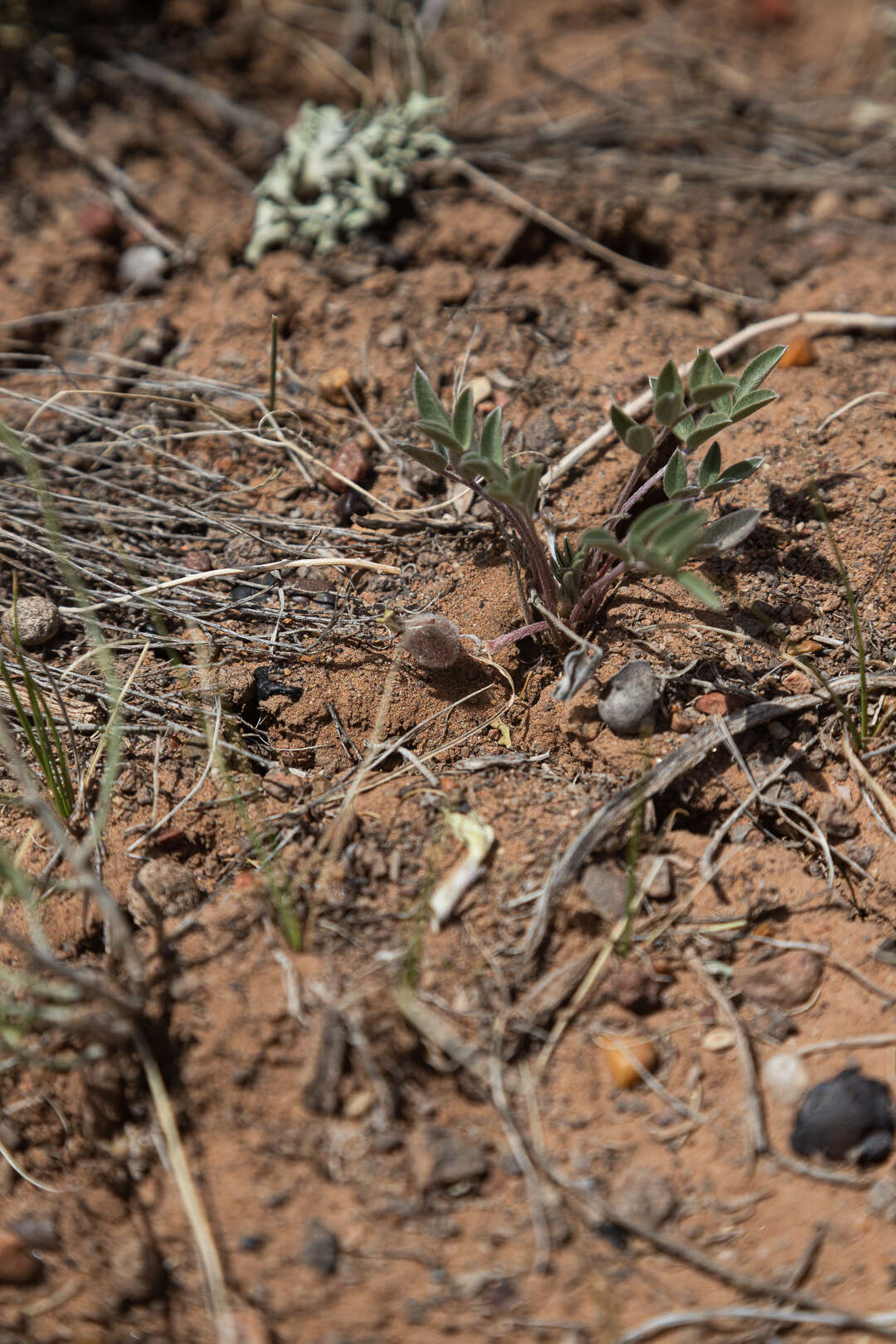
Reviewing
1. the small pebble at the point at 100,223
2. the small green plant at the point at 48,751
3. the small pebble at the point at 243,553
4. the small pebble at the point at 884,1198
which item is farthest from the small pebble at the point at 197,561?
the small pebble at the point at 884,1198

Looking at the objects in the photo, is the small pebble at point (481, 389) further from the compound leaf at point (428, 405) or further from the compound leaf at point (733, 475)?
the compound leaf at point (733, 475)

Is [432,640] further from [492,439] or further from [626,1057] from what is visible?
[626,1057]

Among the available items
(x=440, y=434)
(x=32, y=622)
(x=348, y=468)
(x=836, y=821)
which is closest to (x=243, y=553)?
(x=348, y=468)

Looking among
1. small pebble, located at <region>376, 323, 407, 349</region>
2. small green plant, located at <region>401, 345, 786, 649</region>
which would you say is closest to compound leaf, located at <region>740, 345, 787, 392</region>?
small green plant, located at <region>401, 345, 786, 649</region>

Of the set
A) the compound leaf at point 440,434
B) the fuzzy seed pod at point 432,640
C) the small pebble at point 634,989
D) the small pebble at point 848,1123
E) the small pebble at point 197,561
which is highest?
the compound leaf at point 440,434

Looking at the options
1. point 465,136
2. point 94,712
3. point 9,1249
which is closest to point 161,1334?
point 9,1249

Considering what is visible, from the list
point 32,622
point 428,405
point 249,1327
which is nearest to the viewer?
point 249,1327
